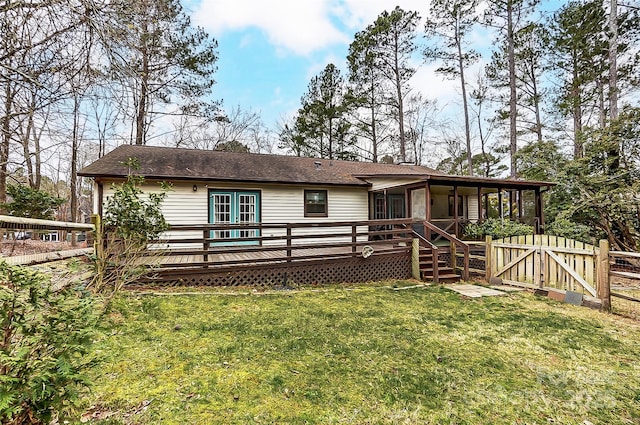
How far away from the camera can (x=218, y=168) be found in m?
10.5

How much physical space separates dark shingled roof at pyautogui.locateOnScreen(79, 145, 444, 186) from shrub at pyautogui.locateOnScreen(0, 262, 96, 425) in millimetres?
7814

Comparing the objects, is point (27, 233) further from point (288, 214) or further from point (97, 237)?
point (288, 214)

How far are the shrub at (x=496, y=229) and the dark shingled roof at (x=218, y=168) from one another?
2.66 m

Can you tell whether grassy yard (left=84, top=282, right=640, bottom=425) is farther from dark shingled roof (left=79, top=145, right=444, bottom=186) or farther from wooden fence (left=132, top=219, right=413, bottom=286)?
dark shingled roof (left=79, top=145, right=444, bottom=186)

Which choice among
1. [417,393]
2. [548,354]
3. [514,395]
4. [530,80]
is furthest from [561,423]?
[530,80]

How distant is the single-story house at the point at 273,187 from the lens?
927 centimetres

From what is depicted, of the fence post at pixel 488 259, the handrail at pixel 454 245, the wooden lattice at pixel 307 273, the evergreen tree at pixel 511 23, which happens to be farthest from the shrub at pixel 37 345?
the evergreen tree at pixel 511 23

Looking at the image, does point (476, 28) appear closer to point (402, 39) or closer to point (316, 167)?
point (402, 39)

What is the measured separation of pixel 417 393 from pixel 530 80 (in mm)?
21608

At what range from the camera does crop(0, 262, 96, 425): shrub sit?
5.06 feet

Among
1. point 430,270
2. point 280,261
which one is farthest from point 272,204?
point 430,270

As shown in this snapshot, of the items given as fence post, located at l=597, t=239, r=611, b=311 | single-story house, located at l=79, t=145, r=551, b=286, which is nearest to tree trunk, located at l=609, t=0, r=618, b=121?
single-story house, located at l=79, t=145, r=551, b=286

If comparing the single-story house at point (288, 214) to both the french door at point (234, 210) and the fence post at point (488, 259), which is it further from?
the fence post at point (488, 259)

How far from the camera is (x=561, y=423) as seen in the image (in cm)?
245
